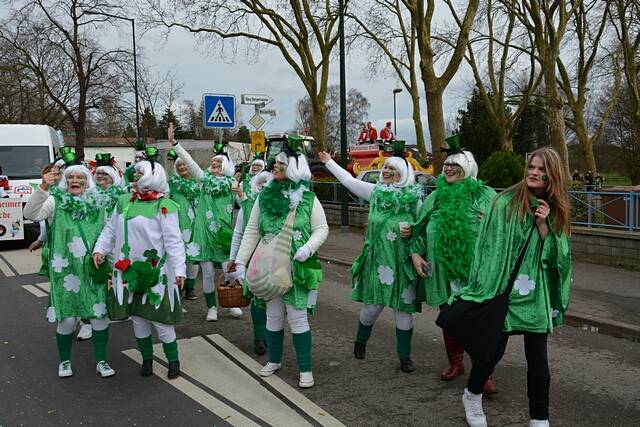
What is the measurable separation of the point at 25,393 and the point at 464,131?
28.3 m

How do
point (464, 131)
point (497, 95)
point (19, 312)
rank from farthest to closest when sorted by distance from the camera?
point (464, 131) < point (497, 95) < point (19, 312)

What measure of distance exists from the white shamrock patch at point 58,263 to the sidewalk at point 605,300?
529 centimetres

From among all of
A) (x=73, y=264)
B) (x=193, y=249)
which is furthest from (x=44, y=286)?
(x=73, y=264)

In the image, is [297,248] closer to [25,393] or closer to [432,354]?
[432,354]

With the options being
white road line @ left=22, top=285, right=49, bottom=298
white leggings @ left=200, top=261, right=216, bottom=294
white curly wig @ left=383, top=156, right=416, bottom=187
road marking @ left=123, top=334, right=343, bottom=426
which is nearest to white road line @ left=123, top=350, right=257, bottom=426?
road marking @ left=123, top=334, right=343, bottom=426

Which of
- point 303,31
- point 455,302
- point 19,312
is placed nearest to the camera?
point 455,302

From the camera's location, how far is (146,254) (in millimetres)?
4582

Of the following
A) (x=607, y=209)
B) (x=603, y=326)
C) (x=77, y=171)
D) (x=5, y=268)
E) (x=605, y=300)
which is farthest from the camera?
(x=5, y=268)

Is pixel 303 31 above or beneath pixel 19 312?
above

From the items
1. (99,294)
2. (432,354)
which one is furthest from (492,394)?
(99,294)

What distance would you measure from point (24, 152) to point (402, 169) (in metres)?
12.1

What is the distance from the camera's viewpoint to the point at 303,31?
2180 centimetres

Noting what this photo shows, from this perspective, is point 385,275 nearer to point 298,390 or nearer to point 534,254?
point 298,390

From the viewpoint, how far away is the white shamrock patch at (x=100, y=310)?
4797 millimetres
